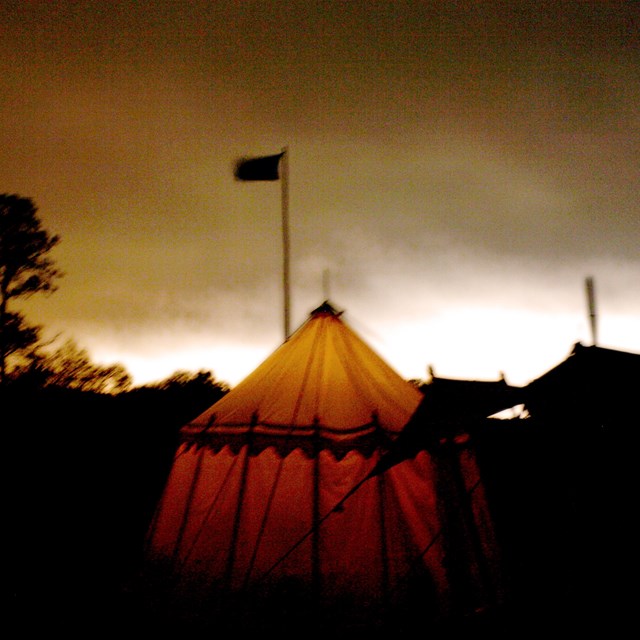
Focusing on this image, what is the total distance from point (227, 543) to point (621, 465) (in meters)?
4.22

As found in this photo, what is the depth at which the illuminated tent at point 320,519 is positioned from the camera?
5.79 m

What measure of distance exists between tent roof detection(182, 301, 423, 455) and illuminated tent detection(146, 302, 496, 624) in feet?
0.06

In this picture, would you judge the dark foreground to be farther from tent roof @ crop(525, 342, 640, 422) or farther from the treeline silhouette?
tent roof @ crop(525, 342, 640, 422)

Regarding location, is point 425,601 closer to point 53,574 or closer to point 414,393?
point 414,393

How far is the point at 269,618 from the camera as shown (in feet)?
18.7

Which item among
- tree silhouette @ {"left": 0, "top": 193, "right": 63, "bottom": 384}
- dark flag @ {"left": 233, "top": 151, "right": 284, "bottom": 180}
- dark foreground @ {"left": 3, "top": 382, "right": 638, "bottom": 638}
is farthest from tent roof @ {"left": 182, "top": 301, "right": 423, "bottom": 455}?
tree silhouette @ {"left": 0, "top": 193, "right": 63, "bottom": 384}

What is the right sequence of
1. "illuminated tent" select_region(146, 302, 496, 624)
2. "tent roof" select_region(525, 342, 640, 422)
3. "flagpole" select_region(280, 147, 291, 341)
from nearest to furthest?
"tent roof" select_region(525, 342, 640, 422)
"illuminated tent" select_region(146, 302, 496, 624)
"flagpole" select_region(280, 147, 291, 341)

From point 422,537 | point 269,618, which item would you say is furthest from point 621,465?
point 269,618

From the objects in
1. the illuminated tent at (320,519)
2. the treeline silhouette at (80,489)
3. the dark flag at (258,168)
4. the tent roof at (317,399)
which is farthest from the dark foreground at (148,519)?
the dark flag at (258,168)

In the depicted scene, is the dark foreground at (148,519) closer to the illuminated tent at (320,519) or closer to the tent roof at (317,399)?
the illuminated tent at (320,519)

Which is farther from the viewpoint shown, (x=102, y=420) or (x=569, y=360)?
(x=102, y=420)

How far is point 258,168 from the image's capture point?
1350cm

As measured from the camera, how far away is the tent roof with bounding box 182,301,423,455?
20.4 ft

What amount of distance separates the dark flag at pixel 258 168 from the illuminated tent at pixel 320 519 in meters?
7.73
